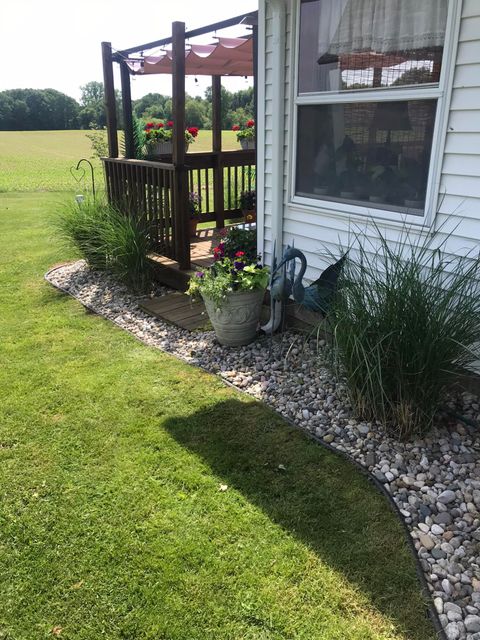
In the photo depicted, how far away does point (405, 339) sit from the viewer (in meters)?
2.55

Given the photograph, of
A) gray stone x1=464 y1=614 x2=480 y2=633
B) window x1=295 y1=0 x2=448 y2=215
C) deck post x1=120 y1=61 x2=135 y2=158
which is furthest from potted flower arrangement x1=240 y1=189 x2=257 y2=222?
gray stone x1=464 y1=614 x2=480 y2=633

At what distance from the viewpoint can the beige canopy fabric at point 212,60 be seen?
19.2 feet

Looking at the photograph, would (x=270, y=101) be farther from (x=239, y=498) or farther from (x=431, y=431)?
(x=239, y=498)

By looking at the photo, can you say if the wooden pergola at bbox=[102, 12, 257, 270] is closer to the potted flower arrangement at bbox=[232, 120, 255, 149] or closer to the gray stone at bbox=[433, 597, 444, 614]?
the potted flower arrangement at bbox=[232, 120, 255, 149]

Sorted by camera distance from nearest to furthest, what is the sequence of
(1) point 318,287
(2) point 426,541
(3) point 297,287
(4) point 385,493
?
(2) point 426,541 → (4) point 385,493 → (1) point 318,287 → (3) point 297,287

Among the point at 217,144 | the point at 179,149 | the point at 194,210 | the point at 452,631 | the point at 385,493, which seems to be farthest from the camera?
the point at 217,144

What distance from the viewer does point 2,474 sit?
2641 millimetres

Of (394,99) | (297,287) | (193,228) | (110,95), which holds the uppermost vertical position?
(110,95)

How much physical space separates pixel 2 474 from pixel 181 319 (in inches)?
88.7

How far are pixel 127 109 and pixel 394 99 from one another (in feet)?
14.9

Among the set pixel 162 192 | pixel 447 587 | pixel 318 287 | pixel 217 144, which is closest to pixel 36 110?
pixel 217 144

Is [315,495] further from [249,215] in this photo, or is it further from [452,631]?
[249,215]

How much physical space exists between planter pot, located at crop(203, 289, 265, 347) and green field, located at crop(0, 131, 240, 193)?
6.20 meters

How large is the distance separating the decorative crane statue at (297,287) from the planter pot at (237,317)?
0.44ft
